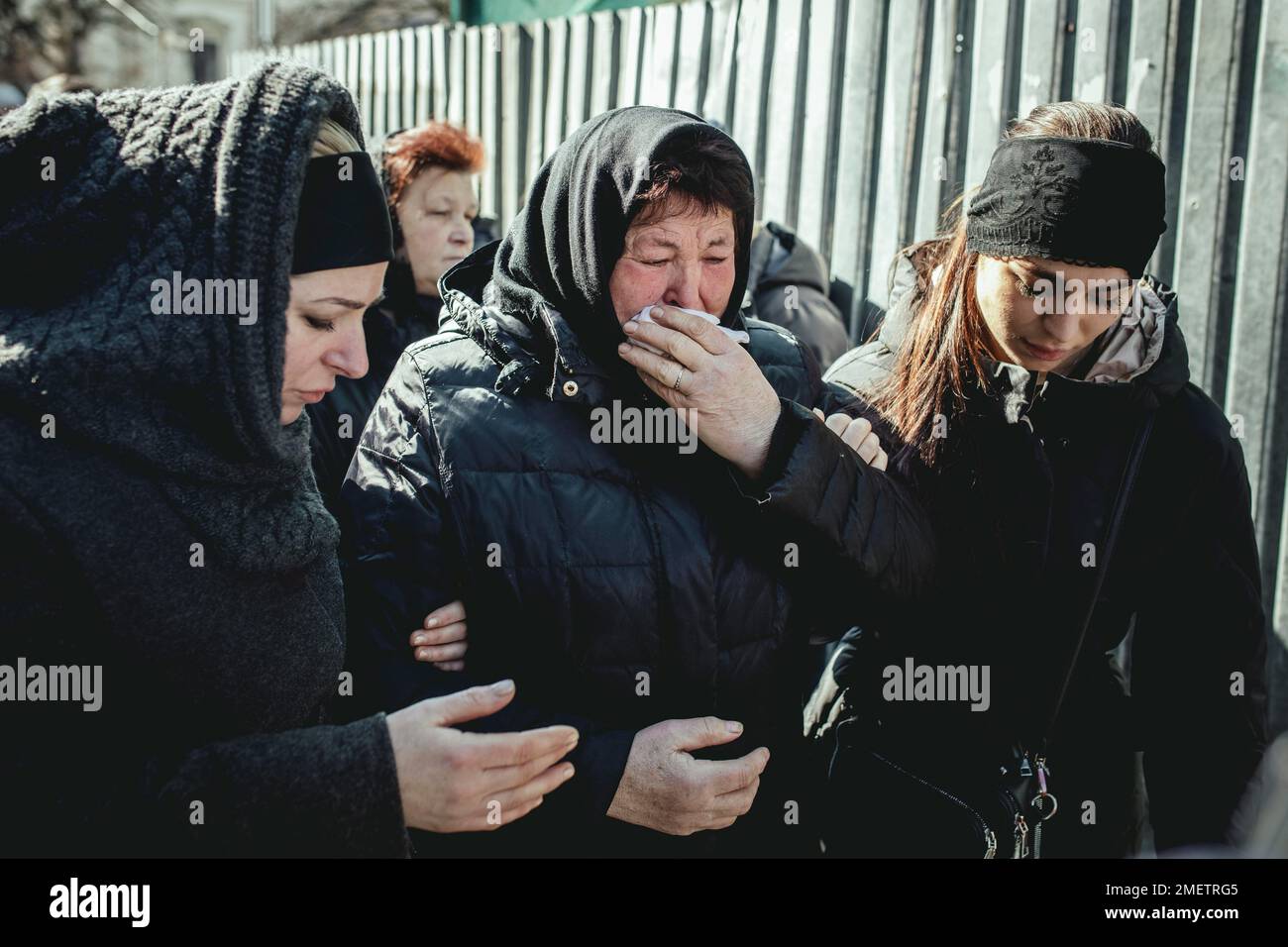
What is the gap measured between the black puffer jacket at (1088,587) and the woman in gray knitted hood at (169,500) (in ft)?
3.71

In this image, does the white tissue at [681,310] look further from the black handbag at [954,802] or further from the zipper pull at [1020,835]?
the zipper pull at [1020,835]

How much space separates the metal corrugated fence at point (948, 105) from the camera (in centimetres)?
328

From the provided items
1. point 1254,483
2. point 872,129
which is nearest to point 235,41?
point 872,129

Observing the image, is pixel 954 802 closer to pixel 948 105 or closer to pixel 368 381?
pixel 368 381

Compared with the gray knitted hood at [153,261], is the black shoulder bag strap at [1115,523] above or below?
below

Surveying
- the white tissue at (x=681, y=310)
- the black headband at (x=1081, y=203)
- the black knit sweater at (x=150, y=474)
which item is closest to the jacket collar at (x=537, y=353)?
the white tissue at (x=681, y=310)

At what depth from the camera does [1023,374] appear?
A: 2.30m

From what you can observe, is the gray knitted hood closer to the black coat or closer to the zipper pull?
the black coat

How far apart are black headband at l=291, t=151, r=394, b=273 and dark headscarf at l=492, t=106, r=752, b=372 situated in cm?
42

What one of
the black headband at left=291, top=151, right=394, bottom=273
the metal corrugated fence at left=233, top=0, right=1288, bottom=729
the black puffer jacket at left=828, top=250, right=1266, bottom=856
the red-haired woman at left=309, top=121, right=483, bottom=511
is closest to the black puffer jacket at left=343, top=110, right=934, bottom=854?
the black puffer jacket at left=828, top=250, right=1266, bottom=856

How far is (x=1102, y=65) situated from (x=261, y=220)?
118 inches

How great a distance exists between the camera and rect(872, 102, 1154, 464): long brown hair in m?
2.32

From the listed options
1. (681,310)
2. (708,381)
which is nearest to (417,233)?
(681,310)

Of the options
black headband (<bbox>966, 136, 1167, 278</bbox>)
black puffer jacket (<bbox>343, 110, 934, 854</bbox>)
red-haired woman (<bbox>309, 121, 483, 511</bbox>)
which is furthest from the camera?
red-haired woman (<bbox>309, 121, 483, 511</bbox>)
